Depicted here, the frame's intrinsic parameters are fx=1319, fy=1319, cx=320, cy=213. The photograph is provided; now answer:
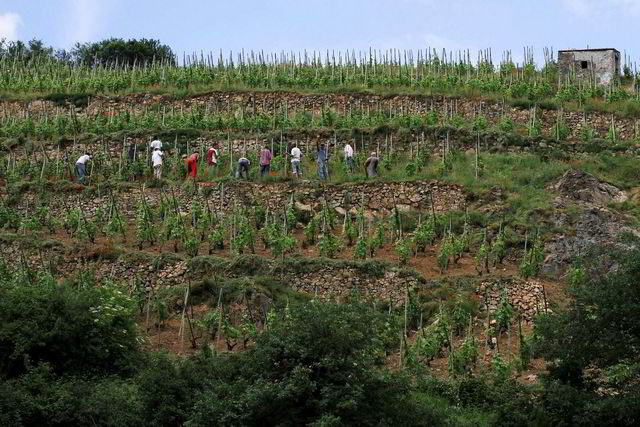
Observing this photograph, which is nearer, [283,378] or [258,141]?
[283,378]

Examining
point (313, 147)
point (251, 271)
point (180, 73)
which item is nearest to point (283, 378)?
point (251, 271)

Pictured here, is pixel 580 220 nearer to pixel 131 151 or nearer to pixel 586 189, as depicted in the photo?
pixel 586 189

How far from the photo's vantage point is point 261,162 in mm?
36094

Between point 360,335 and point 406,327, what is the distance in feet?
20.5

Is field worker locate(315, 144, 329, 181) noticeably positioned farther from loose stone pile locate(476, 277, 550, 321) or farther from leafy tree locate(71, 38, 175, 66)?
leafy tree locate(71, 38, 175, 66)

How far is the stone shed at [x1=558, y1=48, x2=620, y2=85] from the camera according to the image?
143 feet

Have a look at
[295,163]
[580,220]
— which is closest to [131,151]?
[295,163]

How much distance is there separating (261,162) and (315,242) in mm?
4376

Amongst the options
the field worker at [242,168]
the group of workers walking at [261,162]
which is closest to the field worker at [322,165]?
the group of workers walking at [261,162]

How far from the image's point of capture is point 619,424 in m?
22.4

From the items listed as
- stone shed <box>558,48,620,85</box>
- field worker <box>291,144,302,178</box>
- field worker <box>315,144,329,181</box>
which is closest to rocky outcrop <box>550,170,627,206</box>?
field worker <box>315,144,329,181</box>

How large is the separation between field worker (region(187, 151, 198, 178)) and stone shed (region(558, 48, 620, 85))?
1343 centimetres

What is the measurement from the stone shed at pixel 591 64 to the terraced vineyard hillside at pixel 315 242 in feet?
2.21

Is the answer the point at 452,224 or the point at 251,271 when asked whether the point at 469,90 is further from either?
the point at 251,271
